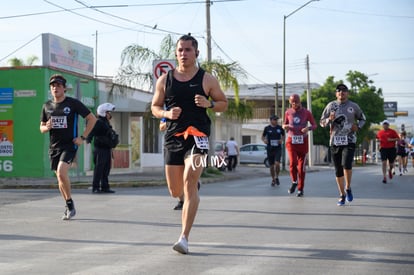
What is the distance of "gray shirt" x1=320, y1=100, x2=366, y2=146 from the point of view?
39.3 ft

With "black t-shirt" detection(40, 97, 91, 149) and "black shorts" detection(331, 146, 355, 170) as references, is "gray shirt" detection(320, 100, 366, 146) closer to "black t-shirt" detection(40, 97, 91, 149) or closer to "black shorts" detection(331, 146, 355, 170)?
"black shorts" detection(331, 146, 355, 170)

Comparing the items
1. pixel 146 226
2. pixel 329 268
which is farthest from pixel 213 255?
pixel 146 226

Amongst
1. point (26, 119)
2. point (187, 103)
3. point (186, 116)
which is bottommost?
point (186, 116)

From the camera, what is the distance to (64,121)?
400 inches

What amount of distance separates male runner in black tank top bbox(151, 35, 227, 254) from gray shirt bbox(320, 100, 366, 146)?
5.21m

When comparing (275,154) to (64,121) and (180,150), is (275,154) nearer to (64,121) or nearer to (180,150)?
(64,121)

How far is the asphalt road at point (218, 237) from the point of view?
20.6 ft

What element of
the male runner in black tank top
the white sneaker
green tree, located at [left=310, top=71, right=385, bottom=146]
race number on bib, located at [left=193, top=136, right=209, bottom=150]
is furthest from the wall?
green tree, located at [left=310, top=71, right=385, bottom=146]

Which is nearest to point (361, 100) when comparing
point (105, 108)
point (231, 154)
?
point (231, 154)

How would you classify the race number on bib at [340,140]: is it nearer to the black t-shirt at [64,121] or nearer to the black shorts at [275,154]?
the black t-shirt at [64,121]

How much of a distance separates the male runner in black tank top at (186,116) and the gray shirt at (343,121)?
205 inches

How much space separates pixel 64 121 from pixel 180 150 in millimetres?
3568

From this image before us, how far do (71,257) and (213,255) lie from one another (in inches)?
53.5

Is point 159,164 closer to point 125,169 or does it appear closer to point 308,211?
point 125,169
